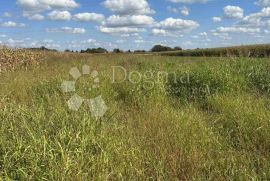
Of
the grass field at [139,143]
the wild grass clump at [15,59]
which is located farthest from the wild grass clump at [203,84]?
the wild grass clump at [15,59]

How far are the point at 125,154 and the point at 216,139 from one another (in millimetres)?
1277

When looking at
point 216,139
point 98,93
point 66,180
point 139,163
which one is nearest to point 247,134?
point 216,139

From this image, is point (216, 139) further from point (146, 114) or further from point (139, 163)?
point (146, 114)

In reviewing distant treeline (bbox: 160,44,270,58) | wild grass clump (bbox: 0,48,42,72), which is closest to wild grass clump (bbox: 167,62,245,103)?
distant treeline (bbox: 160,44,270,58)

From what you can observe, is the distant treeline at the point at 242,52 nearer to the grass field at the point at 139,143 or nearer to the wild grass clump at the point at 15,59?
the grass field at the point at 139,143

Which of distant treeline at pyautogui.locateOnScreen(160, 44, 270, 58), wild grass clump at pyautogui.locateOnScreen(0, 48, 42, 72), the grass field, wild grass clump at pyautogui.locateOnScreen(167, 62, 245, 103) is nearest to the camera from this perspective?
the grass field

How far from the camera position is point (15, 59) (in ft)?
50.1

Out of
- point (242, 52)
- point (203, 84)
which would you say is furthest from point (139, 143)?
point (242, 52)

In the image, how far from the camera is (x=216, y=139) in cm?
482

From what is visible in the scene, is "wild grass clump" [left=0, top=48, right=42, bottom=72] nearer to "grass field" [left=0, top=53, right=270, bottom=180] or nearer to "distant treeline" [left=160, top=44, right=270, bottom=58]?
"distant treeline" [left=160, top=44, right=270, bottom=58]

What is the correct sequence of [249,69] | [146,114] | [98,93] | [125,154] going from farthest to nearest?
[249,69]
[98,93]
[146,114]
[125,154]

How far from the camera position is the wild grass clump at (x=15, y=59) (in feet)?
47.4

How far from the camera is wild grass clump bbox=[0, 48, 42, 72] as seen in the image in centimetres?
1444

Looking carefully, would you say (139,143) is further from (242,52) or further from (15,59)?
(15,59)
